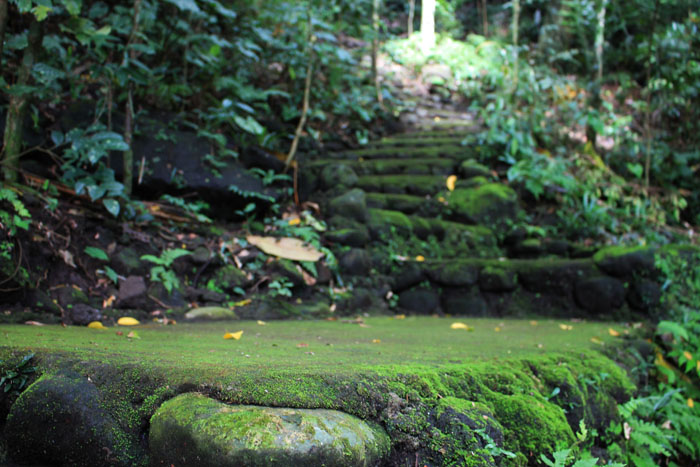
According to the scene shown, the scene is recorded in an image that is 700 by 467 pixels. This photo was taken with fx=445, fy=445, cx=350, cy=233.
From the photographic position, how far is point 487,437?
135 centimetres

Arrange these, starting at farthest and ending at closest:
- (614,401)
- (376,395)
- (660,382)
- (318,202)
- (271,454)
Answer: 1. (318,202)
2. (660,382)
3. (614,401)
4. (376,395)
5. (271,454)

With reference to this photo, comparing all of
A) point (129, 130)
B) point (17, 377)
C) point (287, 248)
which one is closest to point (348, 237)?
point (287, 248)

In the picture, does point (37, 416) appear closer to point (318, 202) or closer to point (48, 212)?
point (48, 212)

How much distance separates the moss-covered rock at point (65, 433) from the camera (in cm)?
120

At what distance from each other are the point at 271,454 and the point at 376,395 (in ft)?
1.39

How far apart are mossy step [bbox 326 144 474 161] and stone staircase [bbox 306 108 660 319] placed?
7 cm

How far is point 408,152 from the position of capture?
7055mm

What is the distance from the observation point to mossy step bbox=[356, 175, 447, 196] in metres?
6.05

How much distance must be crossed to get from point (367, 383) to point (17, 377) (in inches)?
41.0

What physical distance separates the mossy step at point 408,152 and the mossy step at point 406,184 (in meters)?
0.79

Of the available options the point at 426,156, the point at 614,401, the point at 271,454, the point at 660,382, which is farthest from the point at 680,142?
the point at 271,454

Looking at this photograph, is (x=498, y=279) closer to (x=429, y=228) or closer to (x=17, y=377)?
(x=429, y=228)

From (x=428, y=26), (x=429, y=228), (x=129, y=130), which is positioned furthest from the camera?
(x=428, y=26)

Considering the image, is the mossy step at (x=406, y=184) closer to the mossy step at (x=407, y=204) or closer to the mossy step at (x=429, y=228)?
the mossy step at (x=407, y=204)
